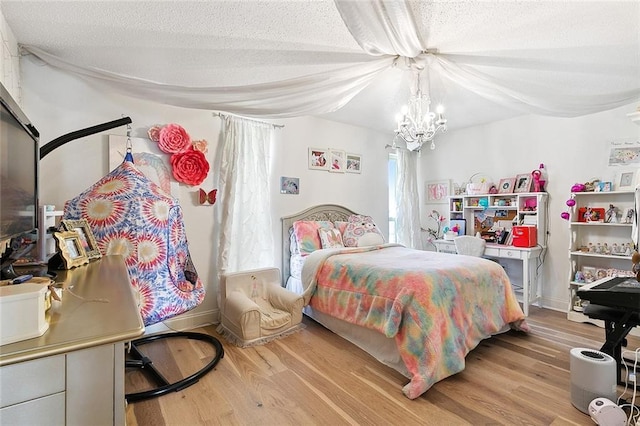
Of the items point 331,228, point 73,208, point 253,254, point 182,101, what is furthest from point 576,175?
point 73,208

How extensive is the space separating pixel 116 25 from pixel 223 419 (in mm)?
2374

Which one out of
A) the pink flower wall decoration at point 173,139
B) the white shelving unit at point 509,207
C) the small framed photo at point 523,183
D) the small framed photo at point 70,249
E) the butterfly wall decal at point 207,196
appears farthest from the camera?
the small framed photo at point 523,183

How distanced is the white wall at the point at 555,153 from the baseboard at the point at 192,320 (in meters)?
3.83

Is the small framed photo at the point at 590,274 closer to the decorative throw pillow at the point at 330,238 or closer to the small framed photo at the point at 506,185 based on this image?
the small framed photo at the point at 506,185

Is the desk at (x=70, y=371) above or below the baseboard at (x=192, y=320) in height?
above

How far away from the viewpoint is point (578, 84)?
1.99m

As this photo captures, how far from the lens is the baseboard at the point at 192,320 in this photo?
281 centimetres

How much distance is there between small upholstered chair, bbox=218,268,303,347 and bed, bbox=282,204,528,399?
0.78ft

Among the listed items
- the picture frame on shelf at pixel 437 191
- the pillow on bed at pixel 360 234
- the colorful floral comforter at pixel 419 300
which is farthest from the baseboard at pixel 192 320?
the picture frame on shelf at pixel 437 191

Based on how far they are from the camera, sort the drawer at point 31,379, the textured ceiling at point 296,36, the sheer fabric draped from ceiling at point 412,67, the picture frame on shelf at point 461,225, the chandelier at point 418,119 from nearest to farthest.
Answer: the drawer at point 31,379, the textured ceiling at point 296,36, the sheer fabric draped from ceiling at point 412,67, the chandelier at point 418,119, the picture frame on shelf at point 461,225

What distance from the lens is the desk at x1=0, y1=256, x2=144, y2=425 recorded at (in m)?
0.55

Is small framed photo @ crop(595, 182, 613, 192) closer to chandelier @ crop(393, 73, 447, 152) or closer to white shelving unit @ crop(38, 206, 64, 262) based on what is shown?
chandelier @ crop(393, 73, 447, 152)

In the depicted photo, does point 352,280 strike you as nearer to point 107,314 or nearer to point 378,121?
point 107,314

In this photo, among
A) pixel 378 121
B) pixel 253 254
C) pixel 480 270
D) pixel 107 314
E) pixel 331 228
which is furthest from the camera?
pixel 378 121
